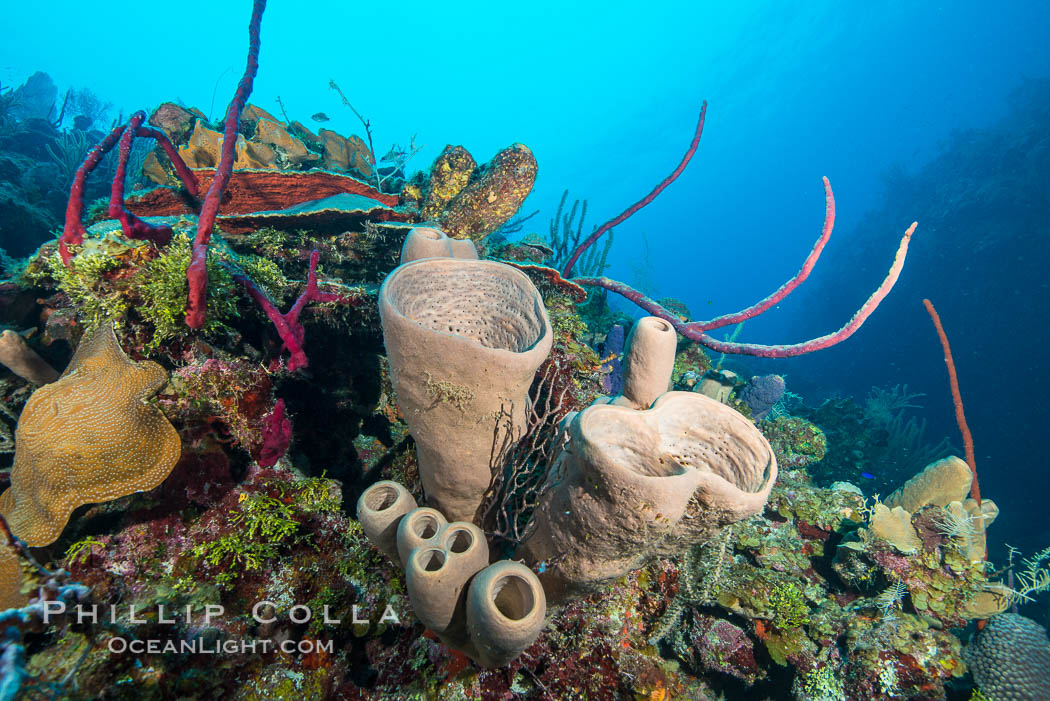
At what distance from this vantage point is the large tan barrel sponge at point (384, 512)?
2072mm

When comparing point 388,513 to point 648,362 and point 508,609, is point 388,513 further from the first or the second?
point 648,362

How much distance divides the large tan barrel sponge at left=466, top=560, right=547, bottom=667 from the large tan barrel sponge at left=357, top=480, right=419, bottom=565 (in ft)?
1.77

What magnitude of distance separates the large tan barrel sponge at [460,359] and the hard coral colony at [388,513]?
0.02m

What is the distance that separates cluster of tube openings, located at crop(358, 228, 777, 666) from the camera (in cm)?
165

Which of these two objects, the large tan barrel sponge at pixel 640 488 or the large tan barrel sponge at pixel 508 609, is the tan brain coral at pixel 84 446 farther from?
the large tan barrel sponge at pixel 640 488

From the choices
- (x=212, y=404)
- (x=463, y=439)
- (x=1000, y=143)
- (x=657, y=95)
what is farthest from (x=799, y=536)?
(x=657, y=95)

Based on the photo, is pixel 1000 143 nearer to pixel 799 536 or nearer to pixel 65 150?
pixel 799 536

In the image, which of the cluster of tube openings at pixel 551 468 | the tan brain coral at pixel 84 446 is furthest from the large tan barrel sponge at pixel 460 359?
the tan brain coral at pixel 84 446

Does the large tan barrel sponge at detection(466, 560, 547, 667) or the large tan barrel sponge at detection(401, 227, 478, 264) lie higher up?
the large tan barrel sponge at detection(401, 227, 478, 264)

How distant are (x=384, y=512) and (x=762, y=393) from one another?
5.27 m

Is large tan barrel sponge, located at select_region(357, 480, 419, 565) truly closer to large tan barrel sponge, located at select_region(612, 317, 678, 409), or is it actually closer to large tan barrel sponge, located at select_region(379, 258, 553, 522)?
large tan barrel sponge, located at select_region(379, 258, 553, 522)

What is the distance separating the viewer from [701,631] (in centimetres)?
305

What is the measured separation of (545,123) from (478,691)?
405 ft

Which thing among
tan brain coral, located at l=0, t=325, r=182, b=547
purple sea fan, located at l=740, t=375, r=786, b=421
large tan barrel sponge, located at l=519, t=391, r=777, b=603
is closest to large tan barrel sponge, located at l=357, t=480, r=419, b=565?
large tan barrel sponge, located at l=519, t=391, r=777, b=603
